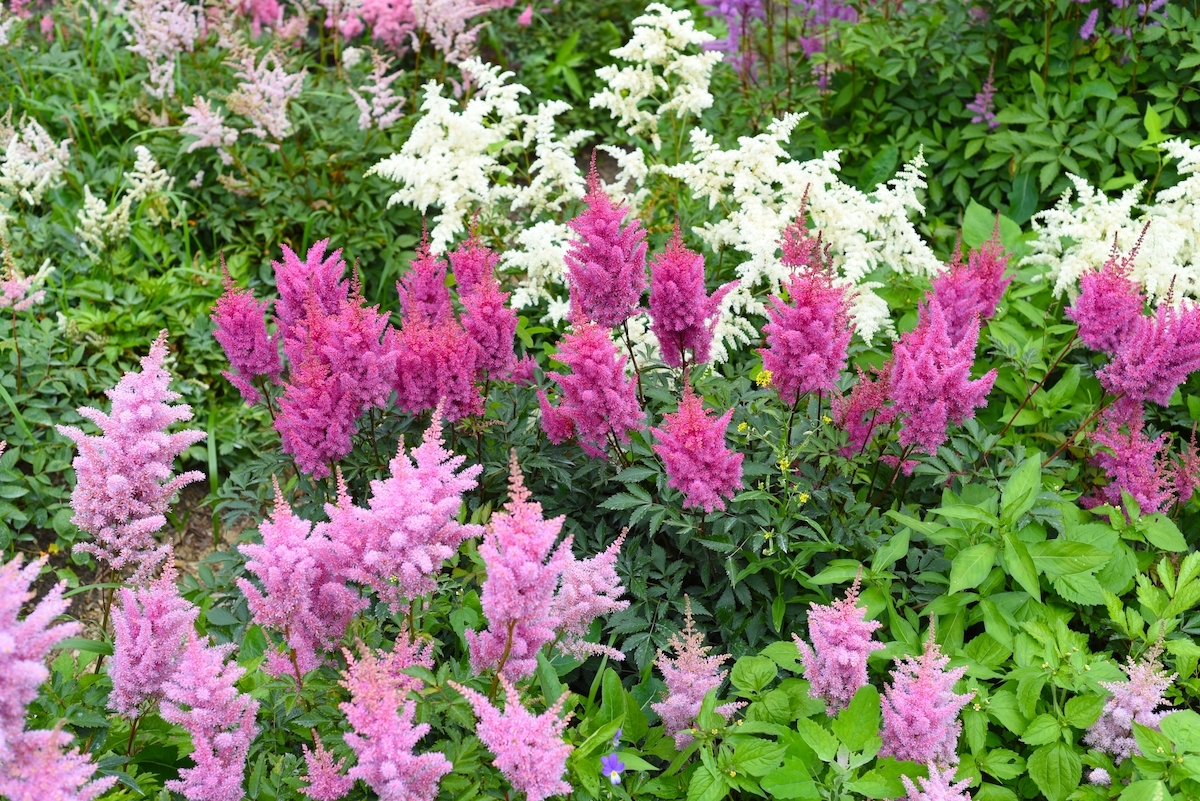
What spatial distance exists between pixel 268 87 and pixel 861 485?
372 cm

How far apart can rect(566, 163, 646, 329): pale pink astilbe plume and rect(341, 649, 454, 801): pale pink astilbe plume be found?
54.5 inches

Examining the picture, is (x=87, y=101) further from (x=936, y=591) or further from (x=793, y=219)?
(x=936, y=591)

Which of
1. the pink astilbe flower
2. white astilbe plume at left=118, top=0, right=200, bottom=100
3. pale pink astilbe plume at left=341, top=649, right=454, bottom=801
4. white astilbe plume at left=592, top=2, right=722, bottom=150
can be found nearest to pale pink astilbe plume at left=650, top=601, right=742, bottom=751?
the pink astilbe flower

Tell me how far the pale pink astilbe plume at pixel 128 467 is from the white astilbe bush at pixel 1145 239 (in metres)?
3.41

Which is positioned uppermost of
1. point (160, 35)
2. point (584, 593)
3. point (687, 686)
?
point (160, 35)

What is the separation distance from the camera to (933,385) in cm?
→ 314

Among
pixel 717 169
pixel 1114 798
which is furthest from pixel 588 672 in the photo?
pixel 717 169

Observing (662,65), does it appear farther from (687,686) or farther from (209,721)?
(209,721)

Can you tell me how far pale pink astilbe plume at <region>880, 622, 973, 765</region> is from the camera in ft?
8.70

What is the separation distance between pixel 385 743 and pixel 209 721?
50 centimetres

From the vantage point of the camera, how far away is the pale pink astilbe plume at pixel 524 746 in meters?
2.24

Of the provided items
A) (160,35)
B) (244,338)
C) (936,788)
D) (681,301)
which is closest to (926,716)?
(936,788)

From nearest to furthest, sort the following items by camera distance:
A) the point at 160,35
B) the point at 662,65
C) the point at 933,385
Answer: the point at 933,385
the point at 662,65
the point at 160,35

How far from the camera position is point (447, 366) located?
3328mm
